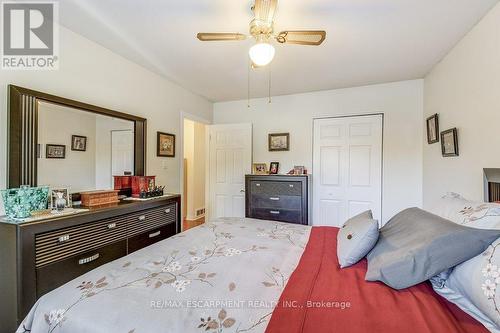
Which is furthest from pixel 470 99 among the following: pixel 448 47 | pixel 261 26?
pixel 261 26

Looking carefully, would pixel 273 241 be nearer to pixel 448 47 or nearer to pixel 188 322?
pixel 188 322

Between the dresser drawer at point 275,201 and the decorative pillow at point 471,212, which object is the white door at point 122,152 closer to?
the dresser drawer at point 275,201

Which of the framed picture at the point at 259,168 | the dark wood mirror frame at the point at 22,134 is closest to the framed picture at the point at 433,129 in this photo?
the framed picture at the point at 259,168

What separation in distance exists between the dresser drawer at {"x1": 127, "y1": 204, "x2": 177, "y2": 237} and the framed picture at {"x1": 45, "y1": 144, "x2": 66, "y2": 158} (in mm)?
780

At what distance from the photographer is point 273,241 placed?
1628mm

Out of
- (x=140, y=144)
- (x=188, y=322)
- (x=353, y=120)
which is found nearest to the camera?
(x=188, y=322)

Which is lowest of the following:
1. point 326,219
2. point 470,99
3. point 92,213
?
point 326,219

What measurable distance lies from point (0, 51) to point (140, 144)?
134cm

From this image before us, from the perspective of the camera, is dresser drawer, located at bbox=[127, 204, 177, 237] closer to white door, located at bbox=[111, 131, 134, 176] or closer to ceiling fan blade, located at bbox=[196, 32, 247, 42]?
white door, located at bbox=[111, 131, 134, 176]

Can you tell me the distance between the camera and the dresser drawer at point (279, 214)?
3.37 m

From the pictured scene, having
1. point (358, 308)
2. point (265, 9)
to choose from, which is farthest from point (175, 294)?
point (265, 9)

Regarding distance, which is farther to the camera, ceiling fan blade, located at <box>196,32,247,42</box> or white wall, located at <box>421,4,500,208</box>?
white wall, located at <box>421,4,500,208</box>

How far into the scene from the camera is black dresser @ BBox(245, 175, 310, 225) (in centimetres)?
335

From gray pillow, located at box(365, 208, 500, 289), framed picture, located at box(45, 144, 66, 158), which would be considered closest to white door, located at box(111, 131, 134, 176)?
framed picture, located at box(45, 144, 66, 158)
